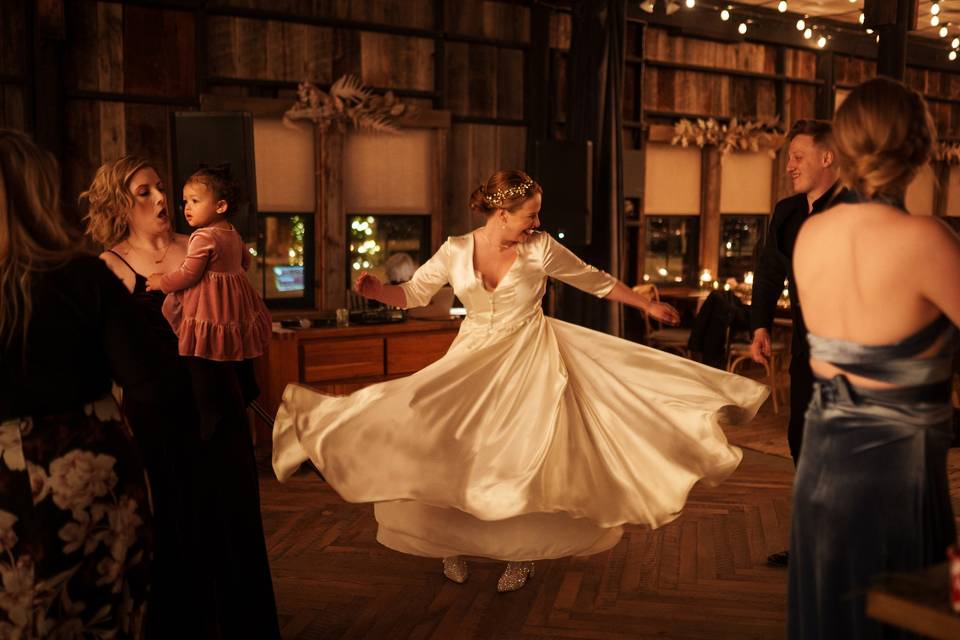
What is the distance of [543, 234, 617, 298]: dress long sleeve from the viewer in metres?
3.78

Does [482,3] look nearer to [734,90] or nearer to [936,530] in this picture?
[734,90]

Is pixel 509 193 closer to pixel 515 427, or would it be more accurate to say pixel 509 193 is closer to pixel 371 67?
pixel 515 427

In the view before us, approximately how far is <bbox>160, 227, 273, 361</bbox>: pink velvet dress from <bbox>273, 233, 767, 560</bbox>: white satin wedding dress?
1.02 feet

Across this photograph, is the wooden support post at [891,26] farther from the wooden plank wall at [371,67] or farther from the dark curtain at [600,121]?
the wooden plank wall at [371,67]

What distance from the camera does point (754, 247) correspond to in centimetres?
979

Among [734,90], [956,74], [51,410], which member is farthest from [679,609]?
[956,74]

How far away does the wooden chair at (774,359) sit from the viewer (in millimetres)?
7004

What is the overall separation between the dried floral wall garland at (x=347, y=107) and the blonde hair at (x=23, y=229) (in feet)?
16.1

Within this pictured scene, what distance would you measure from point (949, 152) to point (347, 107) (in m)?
7.57

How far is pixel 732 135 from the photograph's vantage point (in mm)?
9180

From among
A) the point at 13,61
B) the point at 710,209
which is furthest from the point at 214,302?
the point at 710,209

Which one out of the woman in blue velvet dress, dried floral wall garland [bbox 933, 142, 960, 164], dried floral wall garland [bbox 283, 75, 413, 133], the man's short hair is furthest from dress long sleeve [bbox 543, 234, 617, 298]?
dried floral wall garland [bbox 933, 142, 960, 164]

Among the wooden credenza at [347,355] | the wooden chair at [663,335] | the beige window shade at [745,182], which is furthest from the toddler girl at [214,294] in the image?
the beige window shade at [745,182]

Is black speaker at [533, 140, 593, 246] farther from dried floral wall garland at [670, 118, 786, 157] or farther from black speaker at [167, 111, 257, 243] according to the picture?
black speaker at [167, 111, 257, 243]
